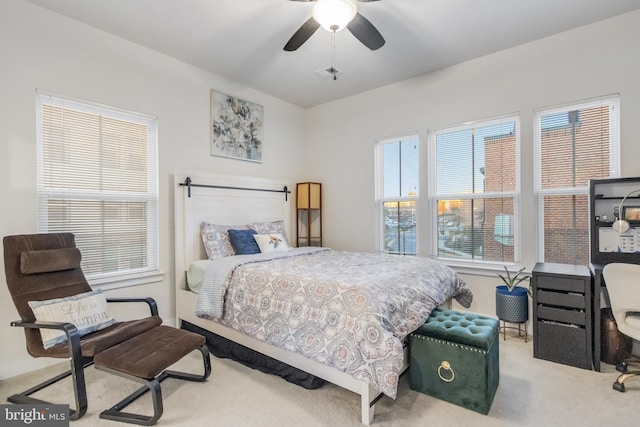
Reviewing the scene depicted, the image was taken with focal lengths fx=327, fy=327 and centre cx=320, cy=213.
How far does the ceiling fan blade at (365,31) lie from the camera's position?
2307 mm

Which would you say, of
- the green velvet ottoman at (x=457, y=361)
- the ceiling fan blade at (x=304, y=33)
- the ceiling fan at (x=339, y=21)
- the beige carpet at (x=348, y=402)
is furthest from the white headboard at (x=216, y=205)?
the green velvet ottoman at (x=457, y=361)

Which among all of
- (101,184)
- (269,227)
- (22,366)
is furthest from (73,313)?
(269,227)

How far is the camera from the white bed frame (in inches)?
83.9

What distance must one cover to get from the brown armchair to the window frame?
2834 millimetres

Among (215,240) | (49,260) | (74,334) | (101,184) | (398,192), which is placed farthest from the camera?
(398,192)

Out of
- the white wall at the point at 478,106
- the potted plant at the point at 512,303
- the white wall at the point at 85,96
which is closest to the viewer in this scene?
the white wall at the point at 85,96

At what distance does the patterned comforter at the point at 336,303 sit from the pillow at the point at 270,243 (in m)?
0.47

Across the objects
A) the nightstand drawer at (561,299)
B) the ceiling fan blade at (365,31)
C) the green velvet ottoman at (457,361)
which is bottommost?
the green velvet ottoman at (457,361)

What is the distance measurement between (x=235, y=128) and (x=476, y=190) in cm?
302

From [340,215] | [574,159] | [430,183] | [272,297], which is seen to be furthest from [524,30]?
[272,297]

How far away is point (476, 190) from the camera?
3.72m

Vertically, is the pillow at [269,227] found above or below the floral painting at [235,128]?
below

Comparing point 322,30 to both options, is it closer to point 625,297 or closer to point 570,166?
point 570,166

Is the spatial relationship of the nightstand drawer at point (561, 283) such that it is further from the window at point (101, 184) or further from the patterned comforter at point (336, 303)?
the window at point (101, 184)
